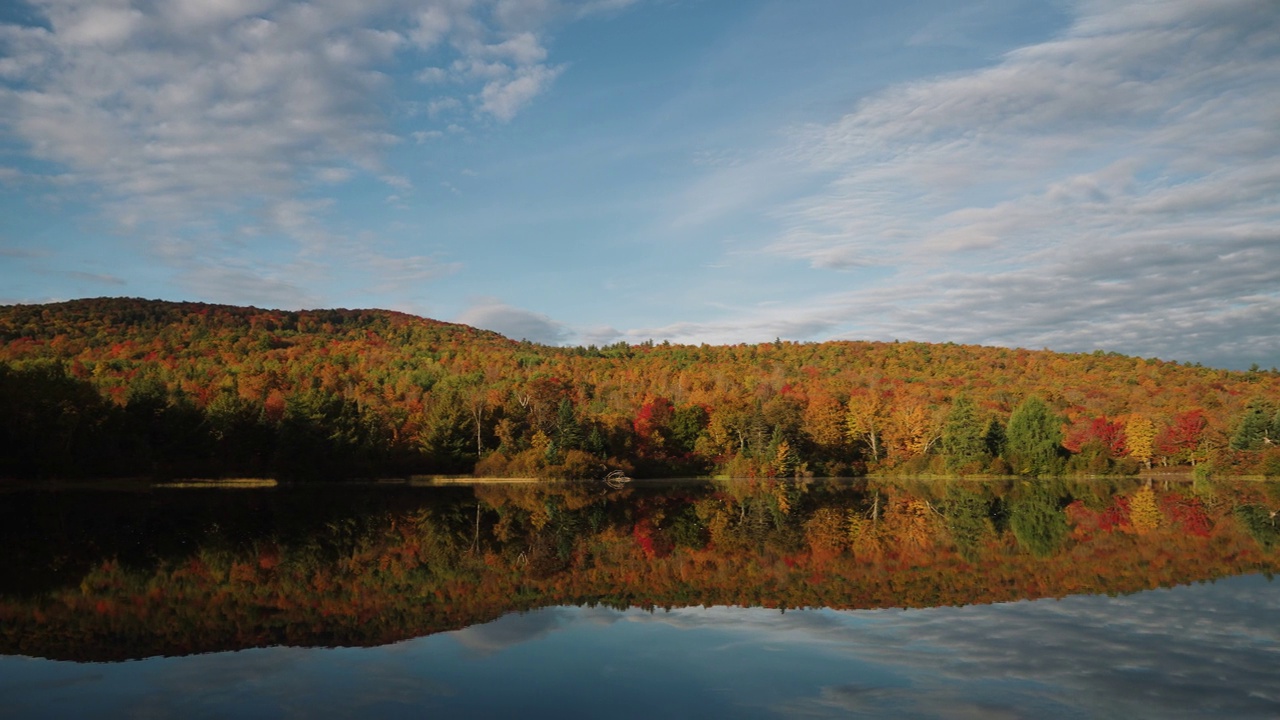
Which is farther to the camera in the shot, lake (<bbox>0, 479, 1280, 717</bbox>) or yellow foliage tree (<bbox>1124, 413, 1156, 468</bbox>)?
yellow foliage tree (<bbox>1124, 413, 1156, 468</bbox>)

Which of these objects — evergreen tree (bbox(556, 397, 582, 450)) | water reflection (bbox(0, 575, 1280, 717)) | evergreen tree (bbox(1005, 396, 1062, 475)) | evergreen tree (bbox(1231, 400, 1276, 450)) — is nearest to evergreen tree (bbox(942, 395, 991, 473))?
evergreen tree (bbox(1005, 396, 1062, 475))

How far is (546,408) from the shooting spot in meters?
70.1

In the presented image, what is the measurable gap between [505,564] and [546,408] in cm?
5211

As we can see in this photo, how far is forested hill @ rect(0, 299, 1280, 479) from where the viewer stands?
176ft

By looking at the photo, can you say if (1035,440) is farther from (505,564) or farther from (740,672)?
(740,672)

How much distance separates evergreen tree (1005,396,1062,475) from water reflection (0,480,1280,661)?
34774 mm

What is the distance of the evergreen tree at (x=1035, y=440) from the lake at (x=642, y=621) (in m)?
45.9

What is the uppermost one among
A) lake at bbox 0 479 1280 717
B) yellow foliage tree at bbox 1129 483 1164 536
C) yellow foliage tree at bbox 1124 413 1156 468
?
yellow foliage tree at bbox 1124 413 1156 468

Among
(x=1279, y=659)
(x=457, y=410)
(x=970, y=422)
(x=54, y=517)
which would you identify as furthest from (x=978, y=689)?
(x=970, y=422)

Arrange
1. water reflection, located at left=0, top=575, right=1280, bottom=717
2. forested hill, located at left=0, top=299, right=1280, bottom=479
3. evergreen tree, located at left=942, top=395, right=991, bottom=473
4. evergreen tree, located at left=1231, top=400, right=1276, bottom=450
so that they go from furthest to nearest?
1. evergreen tree, located at left=942, top=395, right=991, bottom=473
2. evergreen tree, located at left=1231, top=400, right=1276, bottom=450
3. forested hill, located at left=0, top=299, right=1280, bottom=479
4. water reflection, located at left=0, top=575, right=1280, bottom=717

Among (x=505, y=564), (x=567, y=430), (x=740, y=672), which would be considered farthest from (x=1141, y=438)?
(x=740, y=672)

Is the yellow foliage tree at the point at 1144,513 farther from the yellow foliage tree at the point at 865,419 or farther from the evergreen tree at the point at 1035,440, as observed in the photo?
the yellow foliage tree at the point at 865,419

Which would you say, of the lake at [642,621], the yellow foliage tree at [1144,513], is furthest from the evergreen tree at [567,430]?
the yellow foliage tree at [1144,513]

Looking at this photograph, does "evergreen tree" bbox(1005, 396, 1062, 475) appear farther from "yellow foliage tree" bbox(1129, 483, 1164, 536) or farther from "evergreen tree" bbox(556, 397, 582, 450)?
"evergreen tree" bbox(556, 397, 582, 450)
